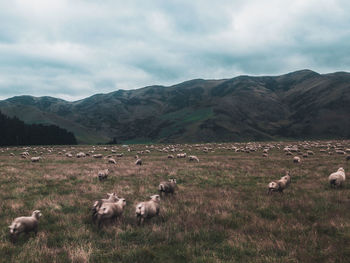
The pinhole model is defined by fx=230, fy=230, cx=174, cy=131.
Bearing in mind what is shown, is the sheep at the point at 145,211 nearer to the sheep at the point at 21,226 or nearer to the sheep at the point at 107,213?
the sheep at the point at 107,213

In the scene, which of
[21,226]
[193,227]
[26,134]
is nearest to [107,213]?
[21,226]

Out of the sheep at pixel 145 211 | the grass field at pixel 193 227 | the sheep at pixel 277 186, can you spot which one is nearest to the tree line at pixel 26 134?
the grass field at pixel 193 227

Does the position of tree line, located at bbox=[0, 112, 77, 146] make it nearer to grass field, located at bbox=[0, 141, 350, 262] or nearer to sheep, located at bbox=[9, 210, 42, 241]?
grass field, located at bbox=[0, 141, 350, 262]

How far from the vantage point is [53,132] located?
9769 centimetres

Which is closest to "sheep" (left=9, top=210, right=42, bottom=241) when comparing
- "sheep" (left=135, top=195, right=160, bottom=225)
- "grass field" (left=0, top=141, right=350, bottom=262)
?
"grass field" (left=0, top=141, right=350, bottom=262)

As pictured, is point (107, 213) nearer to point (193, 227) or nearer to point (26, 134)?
point (193, 227)

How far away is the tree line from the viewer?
78050 mm

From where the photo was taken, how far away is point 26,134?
85.5 m

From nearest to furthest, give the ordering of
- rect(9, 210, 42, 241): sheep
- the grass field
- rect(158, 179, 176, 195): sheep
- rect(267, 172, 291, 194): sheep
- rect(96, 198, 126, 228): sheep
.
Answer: the grass field → rect(9, 210, 42, 241): sheep → rect(96, 198, 126, 228): sheep → rect(158, 179, 176, 195): sheep → rect(267, 172, 291, 194): sheep

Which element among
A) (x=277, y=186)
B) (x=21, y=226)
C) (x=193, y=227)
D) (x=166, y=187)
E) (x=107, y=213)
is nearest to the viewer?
(x=21, y=226)

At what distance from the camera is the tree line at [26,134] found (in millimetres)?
78050

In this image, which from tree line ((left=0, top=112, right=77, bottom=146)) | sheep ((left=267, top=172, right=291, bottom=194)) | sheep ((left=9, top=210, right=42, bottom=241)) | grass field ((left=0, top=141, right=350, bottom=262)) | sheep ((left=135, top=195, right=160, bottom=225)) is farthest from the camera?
tree line ((left=0, top=112, right=77, bottom=146))

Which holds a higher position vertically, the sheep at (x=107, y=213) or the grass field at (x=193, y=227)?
the sheep at (x=107, y=213)

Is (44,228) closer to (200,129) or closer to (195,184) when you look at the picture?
(195,184)
